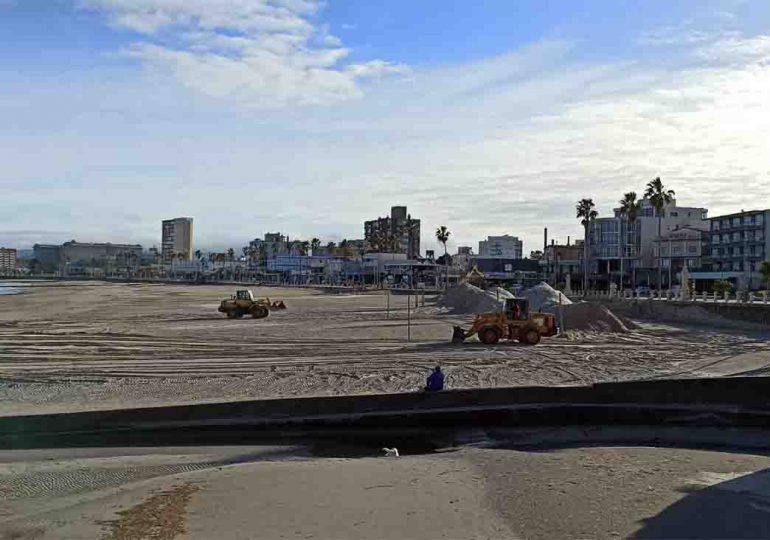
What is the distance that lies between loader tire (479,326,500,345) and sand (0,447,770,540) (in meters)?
17.9

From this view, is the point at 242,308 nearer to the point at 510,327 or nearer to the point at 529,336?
the point at 510,327

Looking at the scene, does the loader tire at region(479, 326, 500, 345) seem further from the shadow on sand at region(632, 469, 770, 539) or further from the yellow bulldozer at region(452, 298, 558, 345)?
the shadow on sand at region(632, 469, 770, 539)

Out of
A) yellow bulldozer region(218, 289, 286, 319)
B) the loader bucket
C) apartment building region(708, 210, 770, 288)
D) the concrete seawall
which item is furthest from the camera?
apartment building region(708, 210, 770, 288)

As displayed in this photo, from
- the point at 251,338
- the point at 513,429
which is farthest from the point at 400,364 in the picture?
the point at 251,338

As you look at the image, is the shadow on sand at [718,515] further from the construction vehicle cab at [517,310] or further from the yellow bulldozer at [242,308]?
the yellow bulldozer at [242,308]

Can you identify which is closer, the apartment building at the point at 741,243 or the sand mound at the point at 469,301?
the sand mound at the point at 469,301

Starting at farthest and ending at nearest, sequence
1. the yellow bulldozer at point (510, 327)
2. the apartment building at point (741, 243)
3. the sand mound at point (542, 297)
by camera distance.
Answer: the apartment building at point (741, 243) < the sand mound at point (542, 297) < the yellow bulldozer at point (510, 327)

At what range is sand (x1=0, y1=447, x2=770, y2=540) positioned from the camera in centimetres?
788

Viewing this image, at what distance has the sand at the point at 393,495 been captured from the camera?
7.88 meters

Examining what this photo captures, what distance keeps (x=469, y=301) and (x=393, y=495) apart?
4851 cm

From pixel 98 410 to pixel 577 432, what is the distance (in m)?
9.38

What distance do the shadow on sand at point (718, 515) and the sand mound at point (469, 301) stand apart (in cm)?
4071

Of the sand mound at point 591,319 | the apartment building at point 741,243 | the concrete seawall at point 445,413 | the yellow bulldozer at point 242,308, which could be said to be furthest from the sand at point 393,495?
the apartment building at point 741,243

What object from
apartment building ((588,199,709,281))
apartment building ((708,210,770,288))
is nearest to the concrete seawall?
apartment building ((708,210,770,288))
